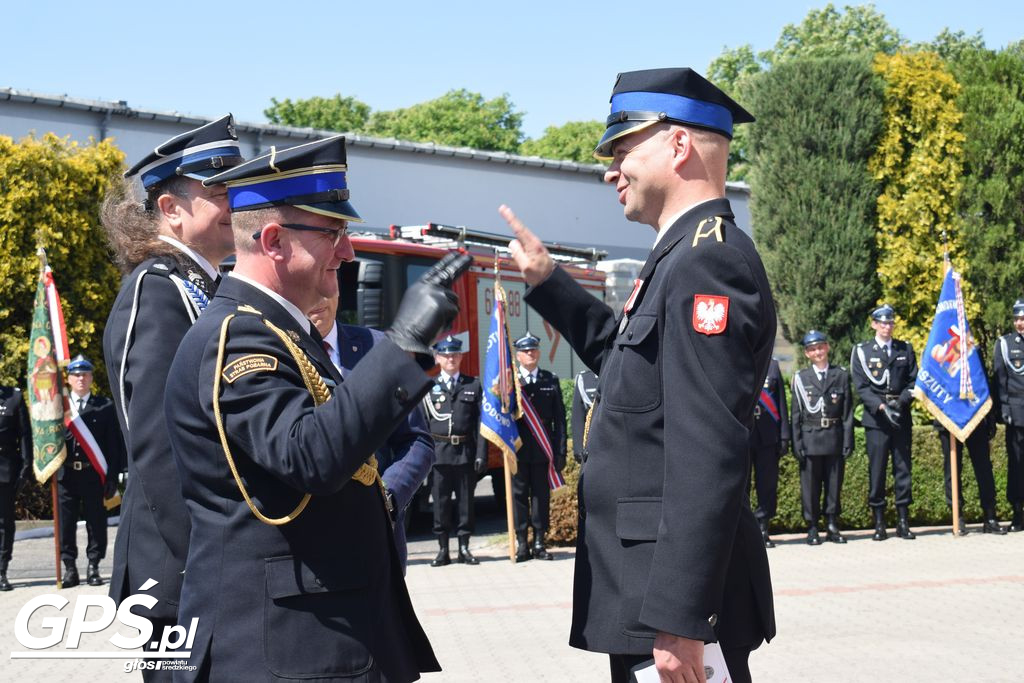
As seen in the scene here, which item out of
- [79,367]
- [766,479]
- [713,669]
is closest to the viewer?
[713,669]

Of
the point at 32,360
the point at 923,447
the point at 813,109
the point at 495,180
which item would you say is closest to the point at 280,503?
the point at 32,360

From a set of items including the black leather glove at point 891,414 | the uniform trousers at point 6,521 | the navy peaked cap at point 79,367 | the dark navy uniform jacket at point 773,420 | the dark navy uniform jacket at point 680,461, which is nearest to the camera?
the dark navy uniform jacket at point 680,461

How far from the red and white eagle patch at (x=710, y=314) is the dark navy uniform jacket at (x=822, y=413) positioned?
32.3 feet

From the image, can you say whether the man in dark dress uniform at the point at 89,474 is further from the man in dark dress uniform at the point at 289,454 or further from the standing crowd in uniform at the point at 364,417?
the man in dark dress uniform at the point at 289,454

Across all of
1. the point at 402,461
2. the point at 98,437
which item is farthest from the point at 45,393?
the point at 402,461

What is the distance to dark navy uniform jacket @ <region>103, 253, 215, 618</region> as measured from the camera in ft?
10.7

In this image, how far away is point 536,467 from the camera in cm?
1191

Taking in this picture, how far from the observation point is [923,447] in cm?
1302

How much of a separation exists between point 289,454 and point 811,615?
6.58 m

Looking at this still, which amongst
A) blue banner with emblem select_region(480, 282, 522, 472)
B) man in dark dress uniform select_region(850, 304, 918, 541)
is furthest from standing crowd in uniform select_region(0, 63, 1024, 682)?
man in dark dress uniform select_region(850, 304, 918, 541)

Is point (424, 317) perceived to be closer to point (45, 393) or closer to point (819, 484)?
point (45, 393)

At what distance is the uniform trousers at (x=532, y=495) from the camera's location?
11.8 meters

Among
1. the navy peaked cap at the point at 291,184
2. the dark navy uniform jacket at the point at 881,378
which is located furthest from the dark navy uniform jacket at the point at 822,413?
the navy peaked cap at the point at 291,184

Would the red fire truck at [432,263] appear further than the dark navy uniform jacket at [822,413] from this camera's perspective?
No
